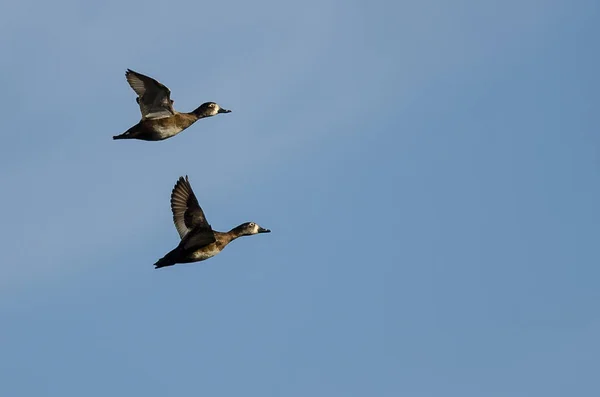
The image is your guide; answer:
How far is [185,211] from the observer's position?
130ft

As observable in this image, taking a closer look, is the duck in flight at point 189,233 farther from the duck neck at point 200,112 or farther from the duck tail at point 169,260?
the duck neck at point 200,112

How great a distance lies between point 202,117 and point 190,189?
338cm

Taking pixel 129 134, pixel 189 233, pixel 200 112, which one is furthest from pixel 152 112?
pixel 189 233

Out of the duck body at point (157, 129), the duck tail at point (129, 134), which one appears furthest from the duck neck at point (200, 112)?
the duck tail at point (129, 134)

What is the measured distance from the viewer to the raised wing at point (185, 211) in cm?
3931

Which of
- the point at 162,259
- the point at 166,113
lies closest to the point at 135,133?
the point at 166,113

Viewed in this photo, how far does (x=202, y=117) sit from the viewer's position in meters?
42.8

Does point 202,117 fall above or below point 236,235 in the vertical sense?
above

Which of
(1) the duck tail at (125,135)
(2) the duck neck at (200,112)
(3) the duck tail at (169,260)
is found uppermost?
(2) the duck neck at (200,112)

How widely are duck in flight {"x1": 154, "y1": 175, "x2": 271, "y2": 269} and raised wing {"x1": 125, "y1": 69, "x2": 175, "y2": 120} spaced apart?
1943 millimetres

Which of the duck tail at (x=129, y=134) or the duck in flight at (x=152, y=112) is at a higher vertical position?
the duck in flight at (x=152, y=112)

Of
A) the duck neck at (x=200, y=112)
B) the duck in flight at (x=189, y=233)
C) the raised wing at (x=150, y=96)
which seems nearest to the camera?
the duck in flight at (x=189, y=233)

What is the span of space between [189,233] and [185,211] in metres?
0.85

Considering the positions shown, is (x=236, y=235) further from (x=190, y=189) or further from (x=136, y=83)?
(x=136, y=83)
